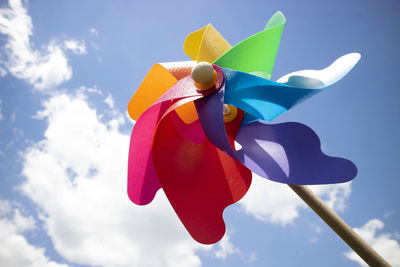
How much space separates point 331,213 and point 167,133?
6.95 feet

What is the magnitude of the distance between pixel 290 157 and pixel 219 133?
84 centimetres

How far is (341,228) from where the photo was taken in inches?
123

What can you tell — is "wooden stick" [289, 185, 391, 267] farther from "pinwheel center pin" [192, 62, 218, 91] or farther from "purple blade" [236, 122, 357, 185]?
"pinwheel center pin" [192, 62, 218, 91]

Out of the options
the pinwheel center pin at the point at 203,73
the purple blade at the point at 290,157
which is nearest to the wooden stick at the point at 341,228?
the purple blade at the point at 290,157

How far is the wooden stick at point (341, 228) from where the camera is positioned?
9.70 ft

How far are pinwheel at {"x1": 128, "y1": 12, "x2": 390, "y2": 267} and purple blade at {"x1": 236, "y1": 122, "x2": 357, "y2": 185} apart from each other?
0.01m

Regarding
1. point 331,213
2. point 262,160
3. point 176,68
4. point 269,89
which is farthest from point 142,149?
point 331,213

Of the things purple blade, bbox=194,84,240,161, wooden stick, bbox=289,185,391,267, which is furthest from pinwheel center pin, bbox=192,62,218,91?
wooden stick, bbox=289,185,391,267

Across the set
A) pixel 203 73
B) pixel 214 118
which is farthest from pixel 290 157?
pixel 203 73

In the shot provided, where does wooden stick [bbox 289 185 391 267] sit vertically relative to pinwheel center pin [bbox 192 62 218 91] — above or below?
below

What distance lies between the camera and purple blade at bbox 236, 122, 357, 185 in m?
2.88

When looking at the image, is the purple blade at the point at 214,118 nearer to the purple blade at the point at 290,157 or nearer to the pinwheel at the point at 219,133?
the pinwheel at the point at 219,133

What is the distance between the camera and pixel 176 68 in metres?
3.82

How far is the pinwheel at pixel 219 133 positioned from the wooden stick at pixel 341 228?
54cm
